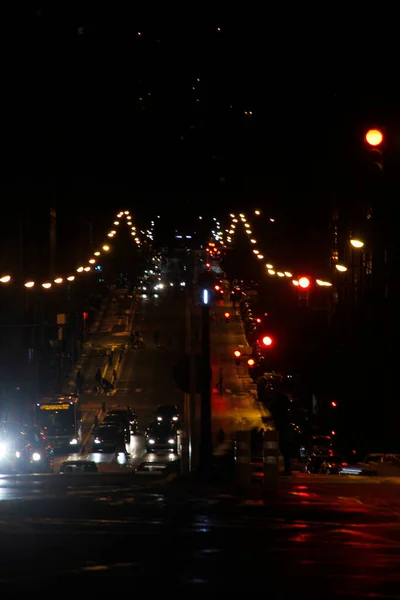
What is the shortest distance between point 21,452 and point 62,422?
19.1 m

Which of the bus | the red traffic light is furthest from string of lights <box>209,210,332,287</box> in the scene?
the bus

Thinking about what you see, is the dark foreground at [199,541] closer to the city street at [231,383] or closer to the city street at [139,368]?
the city street at [139,368]

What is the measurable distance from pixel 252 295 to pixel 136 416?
12.9 m

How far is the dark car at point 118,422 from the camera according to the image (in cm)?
5710

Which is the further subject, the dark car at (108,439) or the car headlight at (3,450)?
the dark car at (108,439)

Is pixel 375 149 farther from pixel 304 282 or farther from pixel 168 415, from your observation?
pixel 168 415

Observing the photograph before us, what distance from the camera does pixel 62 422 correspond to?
188ft

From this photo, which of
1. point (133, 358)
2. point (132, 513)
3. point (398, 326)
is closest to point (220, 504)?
point (132, 513)

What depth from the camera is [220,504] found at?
16.1 m

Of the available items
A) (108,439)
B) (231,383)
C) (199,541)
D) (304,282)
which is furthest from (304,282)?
(231,383)

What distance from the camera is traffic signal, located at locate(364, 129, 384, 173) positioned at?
13133 millimetres

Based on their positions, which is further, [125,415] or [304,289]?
[125,415]

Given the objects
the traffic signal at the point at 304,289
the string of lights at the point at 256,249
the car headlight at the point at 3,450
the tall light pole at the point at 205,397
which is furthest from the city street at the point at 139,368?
the tall light pole at the point at 205,397

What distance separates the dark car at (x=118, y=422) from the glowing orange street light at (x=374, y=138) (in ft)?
147
